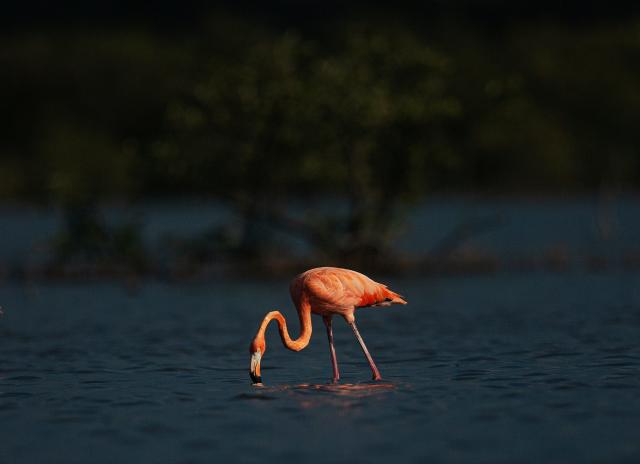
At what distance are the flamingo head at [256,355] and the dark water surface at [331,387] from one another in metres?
0.26

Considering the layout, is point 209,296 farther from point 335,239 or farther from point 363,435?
point 363,435

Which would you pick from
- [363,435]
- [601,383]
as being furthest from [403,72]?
[363,435]

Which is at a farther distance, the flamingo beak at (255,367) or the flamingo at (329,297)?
the flamingo at (329,297)

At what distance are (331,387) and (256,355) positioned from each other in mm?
1287

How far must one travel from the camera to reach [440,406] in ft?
45.2

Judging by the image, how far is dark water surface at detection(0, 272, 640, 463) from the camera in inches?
464

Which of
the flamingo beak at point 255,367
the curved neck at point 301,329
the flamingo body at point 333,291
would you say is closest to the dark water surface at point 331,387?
the flamingo beak at point 255,367

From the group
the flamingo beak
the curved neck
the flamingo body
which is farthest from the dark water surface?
the flamingo body

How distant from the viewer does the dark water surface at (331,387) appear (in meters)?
11.8

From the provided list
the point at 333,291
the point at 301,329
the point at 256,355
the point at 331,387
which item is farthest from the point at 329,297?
the point at 256,355

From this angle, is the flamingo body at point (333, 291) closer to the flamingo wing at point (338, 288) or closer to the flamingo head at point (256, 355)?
the flamingo wing at point (338, 288)

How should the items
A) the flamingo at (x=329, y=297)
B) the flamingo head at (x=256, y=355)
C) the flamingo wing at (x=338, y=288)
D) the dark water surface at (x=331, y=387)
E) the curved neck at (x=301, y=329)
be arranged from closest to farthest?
the dark water surface at (x=331, y=387)
the flamingo head at (x=256, y=355)
the curved neck at (x=301, y=329)
the flamingo at (x=329, y=297)
the flamingo wing at (x=338, y=288)

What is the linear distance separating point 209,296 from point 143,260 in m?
4.99

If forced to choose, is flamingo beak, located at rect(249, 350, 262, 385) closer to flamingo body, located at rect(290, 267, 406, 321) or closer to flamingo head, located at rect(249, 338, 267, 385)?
flamingo head, located at rect(249, 338, 267, 385)
